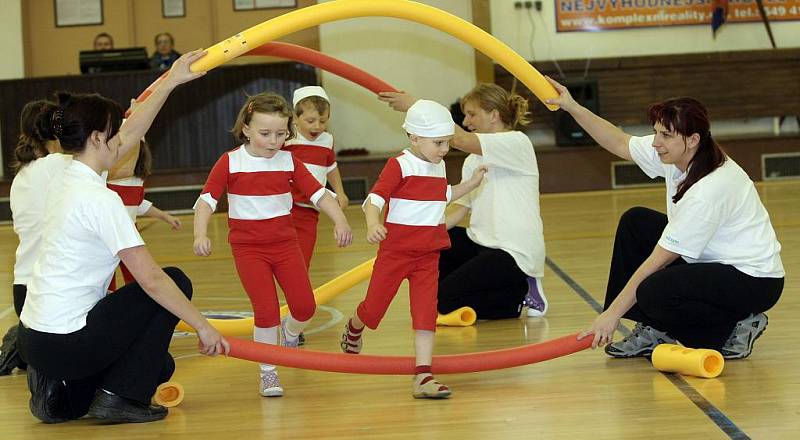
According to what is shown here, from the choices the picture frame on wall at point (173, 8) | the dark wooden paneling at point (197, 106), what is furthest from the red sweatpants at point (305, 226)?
the picture frame on wall at point (173, 8)

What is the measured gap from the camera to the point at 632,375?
389 centimetres

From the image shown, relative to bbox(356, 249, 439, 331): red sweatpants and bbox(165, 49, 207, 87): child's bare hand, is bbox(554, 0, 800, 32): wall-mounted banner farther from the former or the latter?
bbox(165, 49, 207, 87): child's bare hand

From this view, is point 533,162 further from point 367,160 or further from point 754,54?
point 754,54

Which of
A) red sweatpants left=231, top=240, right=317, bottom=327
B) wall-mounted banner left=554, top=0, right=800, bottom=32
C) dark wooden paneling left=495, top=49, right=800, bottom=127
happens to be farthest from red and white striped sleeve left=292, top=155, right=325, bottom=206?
wall-mounted banner left=554, top=0, right=800, bottom=32

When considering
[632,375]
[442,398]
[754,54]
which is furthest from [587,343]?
[754,54]

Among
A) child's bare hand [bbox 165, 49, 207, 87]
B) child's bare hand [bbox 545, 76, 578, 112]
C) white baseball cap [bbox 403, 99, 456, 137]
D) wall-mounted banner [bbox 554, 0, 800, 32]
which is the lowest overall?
white baseball cap [bbox 403, 99, 456, 137]

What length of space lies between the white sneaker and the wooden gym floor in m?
0.03

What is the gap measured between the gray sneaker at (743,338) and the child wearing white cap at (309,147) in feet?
5.84

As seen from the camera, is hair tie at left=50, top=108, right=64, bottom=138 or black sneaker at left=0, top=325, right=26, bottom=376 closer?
hair tie at left=50, top=108, right=64, bottom=138

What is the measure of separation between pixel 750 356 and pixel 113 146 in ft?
7.85

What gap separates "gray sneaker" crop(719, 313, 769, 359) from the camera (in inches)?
157

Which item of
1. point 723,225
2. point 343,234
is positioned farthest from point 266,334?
point 723,225

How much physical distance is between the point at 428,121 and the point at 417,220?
1.16 ft

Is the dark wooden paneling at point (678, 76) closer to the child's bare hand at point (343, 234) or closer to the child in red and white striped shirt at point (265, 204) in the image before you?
the child in red and white striped shirt at point (265, 204)
